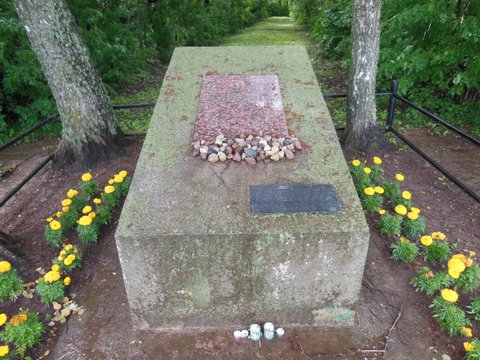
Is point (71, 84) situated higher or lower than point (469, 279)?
higher

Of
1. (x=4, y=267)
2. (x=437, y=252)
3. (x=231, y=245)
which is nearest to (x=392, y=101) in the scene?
(x=437, y=252)

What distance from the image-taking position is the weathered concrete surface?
2324mm

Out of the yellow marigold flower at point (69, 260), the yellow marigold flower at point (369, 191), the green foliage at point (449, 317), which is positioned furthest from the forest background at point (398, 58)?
the yellow marigold flower at point (69, 260)

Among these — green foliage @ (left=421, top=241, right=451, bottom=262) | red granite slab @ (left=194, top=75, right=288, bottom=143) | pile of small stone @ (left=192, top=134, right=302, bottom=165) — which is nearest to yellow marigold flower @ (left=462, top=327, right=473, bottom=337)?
green foliage @ (left=421, top=241, right=451, bottom=262)

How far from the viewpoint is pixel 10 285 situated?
2928 millimetres

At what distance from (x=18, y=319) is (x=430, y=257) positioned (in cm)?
327

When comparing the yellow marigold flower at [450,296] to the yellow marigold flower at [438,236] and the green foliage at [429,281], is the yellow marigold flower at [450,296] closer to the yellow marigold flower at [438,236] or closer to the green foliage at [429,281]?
the green foliage at [429,281]

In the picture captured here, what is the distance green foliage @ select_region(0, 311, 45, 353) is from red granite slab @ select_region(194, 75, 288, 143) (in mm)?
1848

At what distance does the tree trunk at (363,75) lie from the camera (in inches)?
162

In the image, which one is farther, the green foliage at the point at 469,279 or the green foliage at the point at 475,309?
the green foliage at the point at 469,279

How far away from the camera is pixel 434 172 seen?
14.6ft

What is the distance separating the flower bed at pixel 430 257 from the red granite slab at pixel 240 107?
46.1 inches

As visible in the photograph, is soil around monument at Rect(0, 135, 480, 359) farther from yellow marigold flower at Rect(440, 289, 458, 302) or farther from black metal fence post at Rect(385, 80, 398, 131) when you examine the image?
black metal fence post at Rect(385, 80, 398, 131)

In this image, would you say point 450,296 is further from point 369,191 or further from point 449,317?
point 369,191
